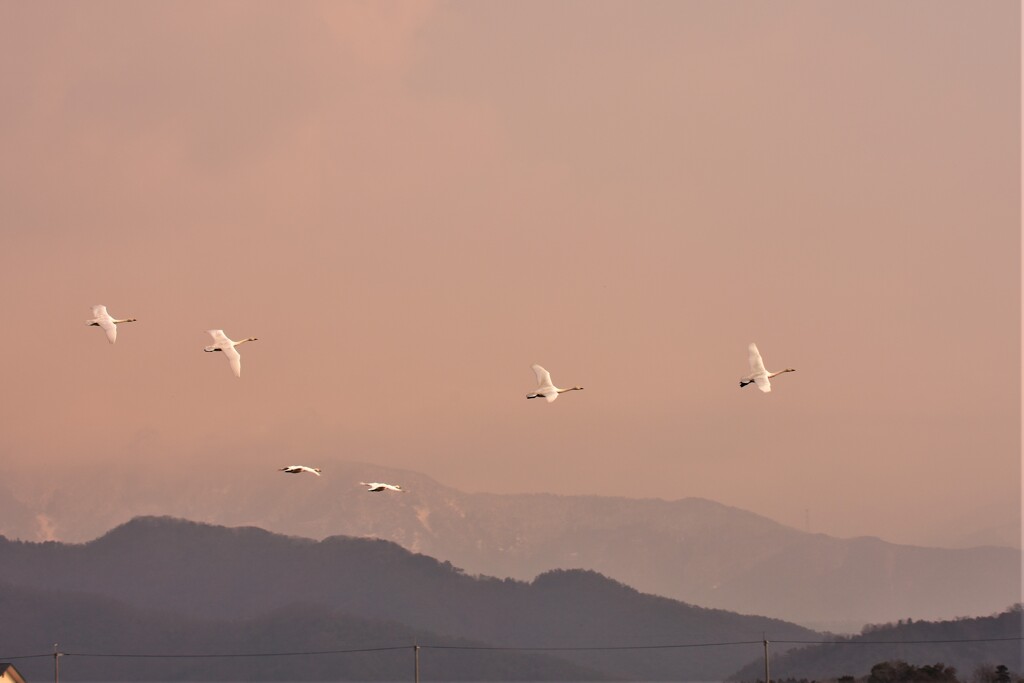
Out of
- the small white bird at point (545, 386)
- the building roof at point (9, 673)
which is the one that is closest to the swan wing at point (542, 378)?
the small white bird at point (545, 386)

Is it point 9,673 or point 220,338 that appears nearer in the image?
point 220,338

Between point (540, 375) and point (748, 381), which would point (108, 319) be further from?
point (748, 381)

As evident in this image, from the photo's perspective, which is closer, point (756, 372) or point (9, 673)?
point (756, 372)

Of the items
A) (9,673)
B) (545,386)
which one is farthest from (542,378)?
(9,673)

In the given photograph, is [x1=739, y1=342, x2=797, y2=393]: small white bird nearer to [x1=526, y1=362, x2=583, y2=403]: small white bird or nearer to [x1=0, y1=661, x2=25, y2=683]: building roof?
[x1=526, y1=362, x2=583, y2=403]: small white bird

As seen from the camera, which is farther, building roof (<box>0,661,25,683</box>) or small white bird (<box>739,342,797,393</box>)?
building roof (<box>0,661,25,683</box>)

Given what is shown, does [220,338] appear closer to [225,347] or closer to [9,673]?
[225,347]

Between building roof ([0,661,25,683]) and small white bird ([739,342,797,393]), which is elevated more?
small white bird ([739,342,797,393])

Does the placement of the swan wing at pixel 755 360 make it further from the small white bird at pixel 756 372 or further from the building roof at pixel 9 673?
the building roof at pixel 9 673

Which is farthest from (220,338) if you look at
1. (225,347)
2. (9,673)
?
(9,673)

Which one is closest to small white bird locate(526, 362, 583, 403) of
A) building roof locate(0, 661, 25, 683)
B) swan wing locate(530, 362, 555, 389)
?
swan wing locate(530, 362, 555, 389)

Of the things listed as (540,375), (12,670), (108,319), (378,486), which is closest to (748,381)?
(540,375)

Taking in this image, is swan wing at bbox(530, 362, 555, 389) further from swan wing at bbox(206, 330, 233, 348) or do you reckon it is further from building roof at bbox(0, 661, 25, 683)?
building roof at bbox(0, 661, 25, 683)

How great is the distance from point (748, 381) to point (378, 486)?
2450cm
